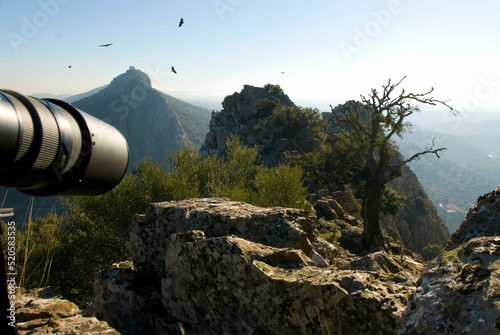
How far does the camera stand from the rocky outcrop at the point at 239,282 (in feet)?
16.5

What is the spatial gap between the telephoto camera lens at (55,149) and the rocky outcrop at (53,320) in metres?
3.17

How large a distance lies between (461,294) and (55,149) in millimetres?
3889

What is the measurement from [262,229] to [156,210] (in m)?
3.13

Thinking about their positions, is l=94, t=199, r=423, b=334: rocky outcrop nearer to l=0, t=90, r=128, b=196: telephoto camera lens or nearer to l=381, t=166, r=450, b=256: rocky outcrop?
l=0, t=90, r=128, b=196: telephoto camera lens

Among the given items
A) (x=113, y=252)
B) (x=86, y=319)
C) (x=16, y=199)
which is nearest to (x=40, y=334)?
(x=86, y=319)

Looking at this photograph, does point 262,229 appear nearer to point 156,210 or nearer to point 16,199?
point 156,210

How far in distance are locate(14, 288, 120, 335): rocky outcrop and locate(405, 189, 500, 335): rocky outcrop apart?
4068 millimetres

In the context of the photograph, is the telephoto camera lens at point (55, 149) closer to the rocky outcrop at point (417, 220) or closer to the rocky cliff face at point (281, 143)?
the rocky cliff face at point (281, 143)

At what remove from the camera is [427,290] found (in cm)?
384

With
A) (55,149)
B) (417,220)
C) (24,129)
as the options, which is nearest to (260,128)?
(417,220)

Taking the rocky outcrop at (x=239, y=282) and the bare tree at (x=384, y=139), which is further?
the bare tree at (x=384, y=139)

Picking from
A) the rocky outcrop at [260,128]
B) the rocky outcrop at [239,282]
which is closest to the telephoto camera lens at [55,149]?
the rocky outcrop at [239,282]

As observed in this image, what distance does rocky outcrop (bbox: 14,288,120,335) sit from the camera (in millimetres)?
5190

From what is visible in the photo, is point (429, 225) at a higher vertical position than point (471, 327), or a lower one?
A: lower
